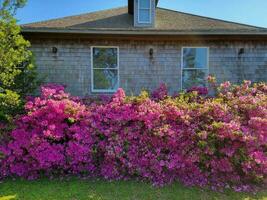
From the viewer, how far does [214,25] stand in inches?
345

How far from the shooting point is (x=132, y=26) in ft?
28.4

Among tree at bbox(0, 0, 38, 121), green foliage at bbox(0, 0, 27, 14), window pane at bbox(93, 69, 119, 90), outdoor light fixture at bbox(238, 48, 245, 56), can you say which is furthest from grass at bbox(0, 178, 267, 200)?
outdoor light fixture at bbox(238, 48, 245, 56)

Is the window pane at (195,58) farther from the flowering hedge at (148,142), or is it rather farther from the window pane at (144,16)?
the flowering hedge at (148,142)

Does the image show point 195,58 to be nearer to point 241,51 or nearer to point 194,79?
point 194,79

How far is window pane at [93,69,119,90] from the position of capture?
8.47m

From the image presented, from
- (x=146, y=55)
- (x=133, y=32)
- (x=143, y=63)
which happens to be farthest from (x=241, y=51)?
(x=133, y=32)

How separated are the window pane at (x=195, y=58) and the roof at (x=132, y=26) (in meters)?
0.79

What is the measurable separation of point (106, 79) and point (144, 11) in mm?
3046

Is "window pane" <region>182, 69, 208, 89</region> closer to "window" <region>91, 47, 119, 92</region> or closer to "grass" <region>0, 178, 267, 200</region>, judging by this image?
"window" <region>91, 47, 119, 92</region>

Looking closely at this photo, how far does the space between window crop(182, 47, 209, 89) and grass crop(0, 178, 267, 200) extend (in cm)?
500

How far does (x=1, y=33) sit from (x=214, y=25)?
720 cm

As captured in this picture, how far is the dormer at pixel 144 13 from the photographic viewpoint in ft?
28.3

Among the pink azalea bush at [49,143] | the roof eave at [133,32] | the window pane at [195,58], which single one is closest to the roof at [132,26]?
the roof eave at [133,32]

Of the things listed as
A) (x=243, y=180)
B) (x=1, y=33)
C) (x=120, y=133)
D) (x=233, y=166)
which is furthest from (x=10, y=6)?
(x=243, y=180)
